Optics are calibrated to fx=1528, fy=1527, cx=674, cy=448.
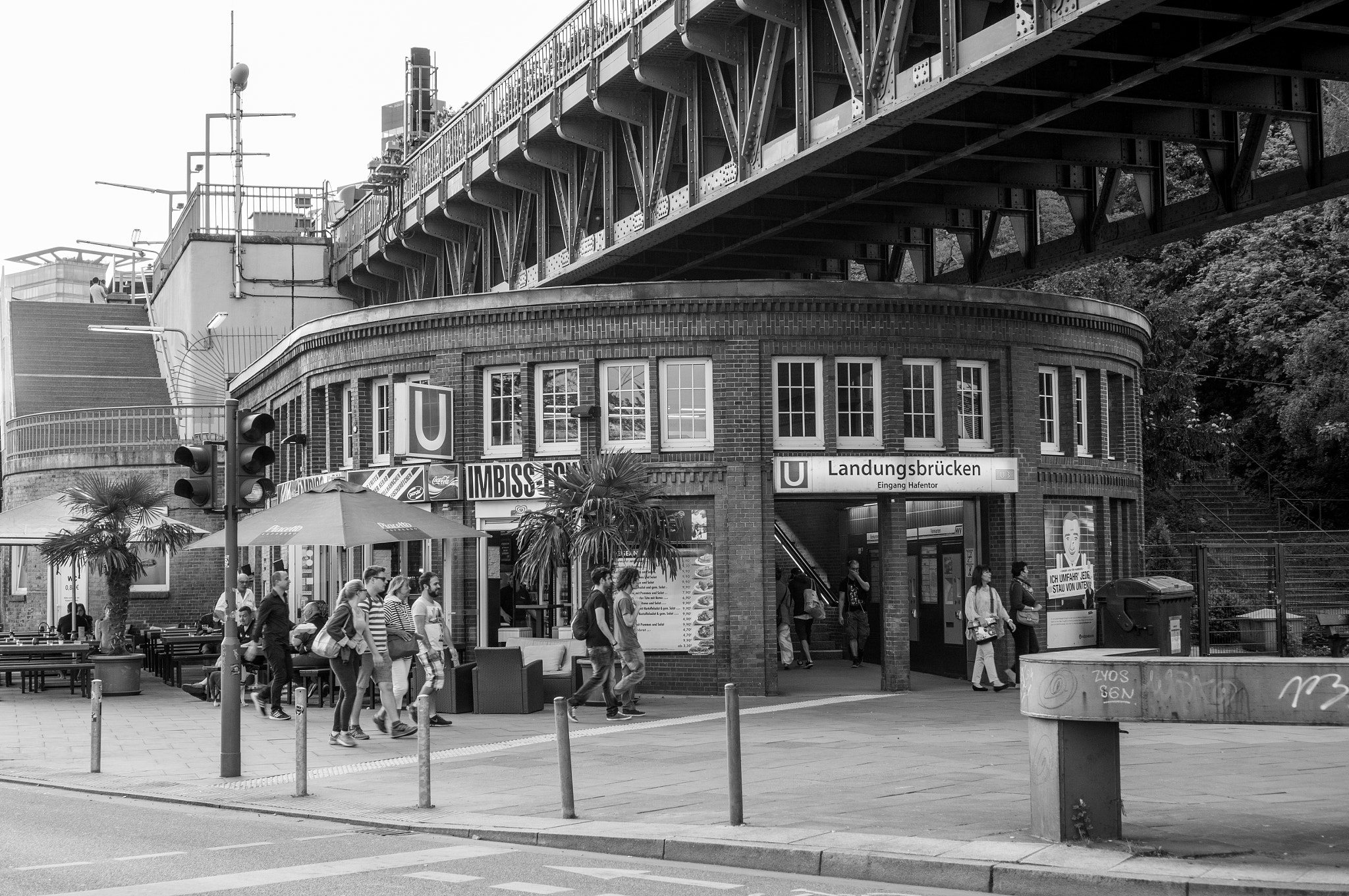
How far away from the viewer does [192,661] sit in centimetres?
2712

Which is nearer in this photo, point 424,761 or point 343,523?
point 424,761

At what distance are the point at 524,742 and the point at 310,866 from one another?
6.99 metres

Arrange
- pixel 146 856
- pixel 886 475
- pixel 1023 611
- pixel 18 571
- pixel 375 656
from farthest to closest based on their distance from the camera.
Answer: pixel 18 571 < pixel 1023 611 < pixel 886 475 < pixel 375 656 < pixel 146 856

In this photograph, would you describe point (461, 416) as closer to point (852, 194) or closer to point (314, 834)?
point (852, 194)

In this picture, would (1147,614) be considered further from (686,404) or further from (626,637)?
(626,637)

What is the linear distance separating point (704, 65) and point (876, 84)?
4.88 m

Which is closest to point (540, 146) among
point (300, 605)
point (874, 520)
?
point (874, 520)

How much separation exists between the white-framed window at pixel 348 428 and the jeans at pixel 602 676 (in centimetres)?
743

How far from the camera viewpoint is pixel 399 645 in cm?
1683

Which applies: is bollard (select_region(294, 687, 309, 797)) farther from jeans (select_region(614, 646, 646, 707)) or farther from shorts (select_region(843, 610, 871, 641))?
shorts (select_region(843, 610, 871, 641))

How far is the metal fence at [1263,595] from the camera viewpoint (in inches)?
984

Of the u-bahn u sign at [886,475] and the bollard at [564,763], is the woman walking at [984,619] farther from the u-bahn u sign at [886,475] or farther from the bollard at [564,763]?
the bollard at [564,763]

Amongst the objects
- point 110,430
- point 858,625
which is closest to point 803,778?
point 858,625

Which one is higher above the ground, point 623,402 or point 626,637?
point 623,402
